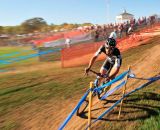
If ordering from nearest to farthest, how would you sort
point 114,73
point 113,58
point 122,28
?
point 114,73, point 113,58, point 122,28

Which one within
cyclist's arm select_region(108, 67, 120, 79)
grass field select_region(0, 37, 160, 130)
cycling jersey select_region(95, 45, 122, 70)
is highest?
cycling jersey select_region(95, 45, 122, 70)

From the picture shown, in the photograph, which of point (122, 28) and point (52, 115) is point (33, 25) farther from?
point (52, 115)

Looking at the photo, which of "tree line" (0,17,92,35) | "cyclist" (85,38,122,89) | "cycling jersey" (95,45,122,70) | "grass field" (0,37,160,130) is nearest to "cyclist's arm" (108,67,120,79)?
"cyclist" (85,38,122,89)

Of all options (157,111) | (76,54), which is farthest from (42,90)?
(76,54)

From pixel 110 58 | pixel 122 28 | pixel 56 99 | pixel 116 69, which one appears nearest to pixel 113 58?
pixel 110 58

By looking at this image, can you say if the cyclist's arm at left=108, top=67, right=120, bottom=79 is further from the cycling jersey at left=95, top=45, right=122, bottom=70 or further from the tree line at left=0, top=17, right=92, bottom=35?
the tree line at left=0, top=17, right=92, bottom=35

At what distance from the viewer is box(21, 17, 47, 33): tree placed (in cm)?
7850

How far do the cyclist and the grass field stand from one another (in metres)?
1.20

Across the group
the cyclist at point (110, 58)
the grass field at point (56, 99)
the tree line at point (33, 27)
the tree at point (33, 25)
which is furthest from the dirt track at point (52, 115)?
the tree at point (33, 25)

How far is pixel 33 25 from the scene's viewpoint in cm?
8150

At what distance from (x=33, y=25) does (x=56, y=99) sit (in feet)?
236

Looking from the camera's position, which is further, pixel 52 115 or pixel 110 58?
pixel 52 115

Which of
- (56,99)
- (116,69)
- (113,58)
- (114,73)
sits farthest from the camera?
(56,99)

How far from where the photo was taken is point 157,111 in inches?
336
